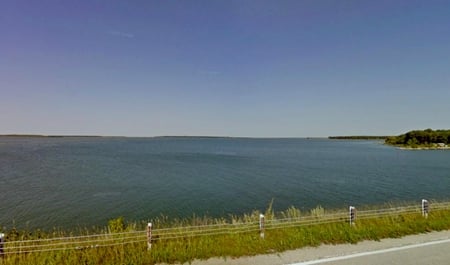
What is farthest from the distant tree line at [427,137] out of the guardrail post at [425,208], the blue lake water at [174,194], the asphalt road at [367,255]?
the asphalt road at [367,255]

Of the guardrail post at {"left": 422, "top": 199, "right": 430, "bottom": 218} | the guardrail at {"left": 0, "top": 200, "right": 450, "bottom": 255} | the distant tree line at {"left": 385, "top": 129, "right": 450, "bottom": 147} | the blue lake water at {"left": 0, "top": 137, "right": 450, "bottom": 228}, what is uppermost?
the distant tree line at {"left": 385, "top": 129, "right": 450, "bottom": 147}

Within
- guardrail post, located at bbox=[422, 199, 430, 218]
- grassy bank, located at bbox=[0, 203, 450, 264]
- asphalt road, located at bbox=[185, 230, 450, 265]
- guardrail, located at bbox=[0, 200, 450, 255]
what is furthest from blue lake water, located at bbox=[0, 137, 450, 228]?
asphalt road, located at bbox=[185, 230, 450, 265]

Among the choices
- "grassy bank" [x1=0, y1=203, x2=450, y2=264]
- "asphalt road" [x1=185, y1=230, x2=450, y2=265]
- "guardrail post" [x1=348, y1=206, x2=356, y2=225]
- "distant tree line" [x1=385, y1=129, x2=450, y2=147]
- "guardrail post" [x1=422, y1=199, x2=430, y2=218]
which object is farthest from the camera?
"distant tree line" [x1=385, y1=129, x2=450, y2=147]

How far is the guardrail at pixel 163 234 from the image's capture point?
289 inches

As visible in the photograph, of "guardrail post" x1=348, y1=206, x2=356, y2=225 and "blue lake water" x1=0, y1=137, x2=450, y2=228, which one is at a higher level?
"guardrail post" x1=348, y1=206, x2=356, y2=225

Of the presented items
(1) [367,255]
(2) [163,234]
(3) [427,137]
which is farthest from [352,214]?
(3) [427,137]

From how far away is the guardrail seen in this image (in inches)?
289

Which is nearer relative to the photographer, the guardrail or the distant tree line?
the guardrail

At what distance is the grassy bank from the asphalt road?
0.32 metres

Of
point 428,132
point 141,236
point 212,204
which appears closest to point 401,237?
point 141,236

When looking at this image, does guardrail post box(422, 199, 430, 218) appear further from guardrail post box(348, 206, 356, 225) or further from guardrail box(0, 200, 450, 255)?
guardrail post box(348, 206, 356, 225)

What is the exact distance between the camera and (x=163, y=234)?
8.32 m

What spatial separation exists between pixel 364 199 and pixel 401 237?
18.5 meters

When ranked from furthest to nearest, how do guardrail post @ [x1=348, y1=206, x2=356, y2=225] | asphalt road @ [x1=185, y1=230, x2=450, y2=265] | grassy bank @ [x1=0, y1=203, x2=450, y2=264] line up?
1. guardrail post @ [x1=348, y1=206, x2=356, y2=225]
2. grassy bank @ [x1=0, y1=203, x2=450, y2=264]
3. asphalt road @ [x1=185, y1=230, x2=450, y2=265]
